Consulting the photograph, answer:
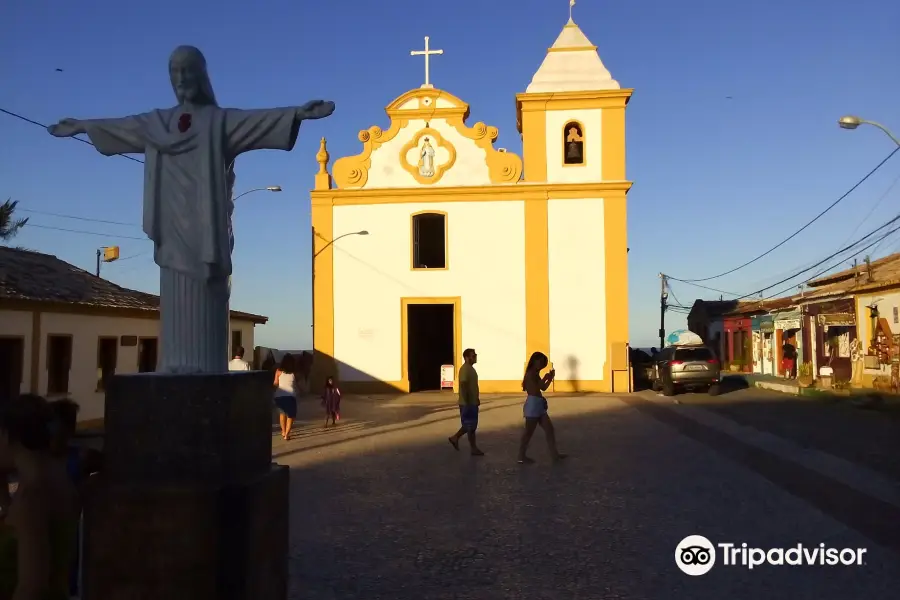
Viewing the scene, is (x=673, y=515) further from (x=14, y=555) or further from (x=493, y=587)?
(x=14, y=555)

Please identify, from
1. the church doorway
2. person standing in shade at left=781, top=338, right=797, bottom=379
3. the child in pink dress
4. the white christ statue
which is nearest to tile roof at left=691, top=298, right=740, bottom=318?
person standing in shade at left=781, top=338, right=797, bottom=379

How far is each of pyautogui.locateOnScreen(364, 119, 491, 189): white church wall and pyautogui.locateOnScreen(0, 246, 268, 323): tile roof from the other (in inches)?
327

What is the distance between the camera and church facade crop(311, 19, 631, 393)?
76.5 ft

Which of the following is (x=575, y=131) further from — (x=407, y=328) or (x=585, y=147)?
(x=407, y=328)

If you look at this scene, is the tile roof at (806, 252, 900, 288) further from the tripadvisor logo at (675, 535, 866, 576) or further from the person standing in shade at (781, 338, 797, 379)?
the tripadvisor logo at (675, 535, 866, 576)

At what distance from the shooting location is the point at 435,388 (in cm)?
2711

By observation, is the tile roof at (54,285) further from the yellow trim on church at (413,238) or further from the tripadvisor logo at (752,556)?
the tripadvisor logo at (752,556)

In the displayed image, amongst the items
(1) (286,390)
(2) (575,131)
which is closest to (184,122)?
(1) (286,390)

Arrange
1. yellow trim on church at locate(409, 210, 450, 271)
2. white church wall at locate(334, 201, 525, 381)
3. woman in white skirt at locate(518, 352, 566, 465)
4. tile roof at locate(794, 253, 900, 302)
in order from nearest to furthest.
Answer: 1. woman in white skirt at locate(518, 352, 566, 465)
2. tile roof at locate(794, 253, 900, 302)
3. white church wall at locate(334, 201, 525, 381)
4. yellow trim on church at locate(409, 210, 450, 271)

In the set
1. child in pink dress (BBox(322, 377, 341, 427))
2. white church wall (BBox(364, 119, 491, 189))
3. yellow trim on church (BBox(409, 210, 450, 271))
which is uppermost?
white church wall (BBox(364, 119, 491, 189))

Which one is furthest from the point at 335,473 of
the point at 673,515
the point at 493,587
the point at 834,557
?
the point at 834,557

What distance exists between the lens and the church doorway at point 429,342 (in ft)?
89.0

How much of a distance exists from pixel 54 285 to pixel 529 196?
13418 mm

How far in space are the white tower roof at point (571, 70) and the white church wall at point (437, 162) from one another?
2.61m
